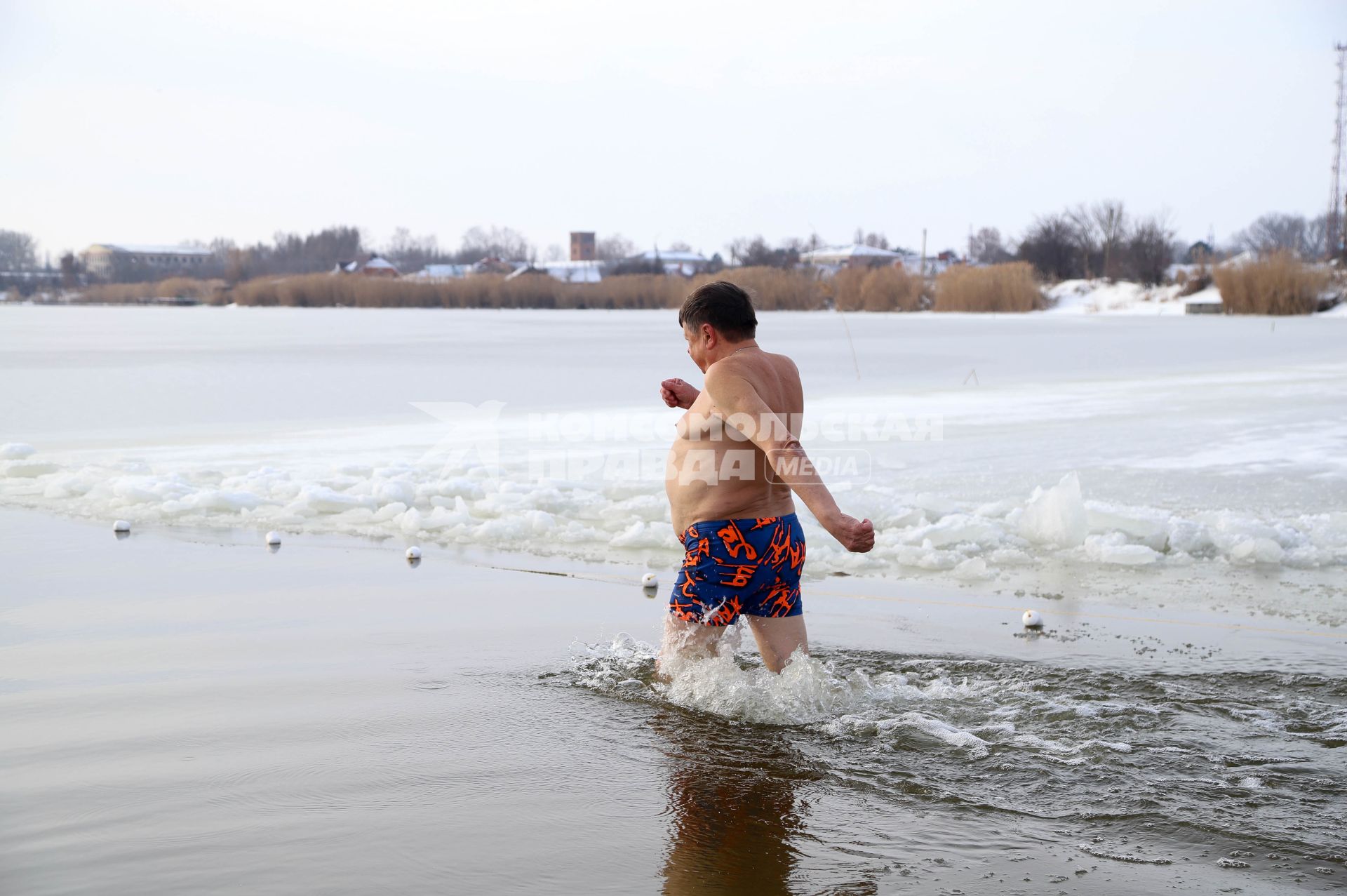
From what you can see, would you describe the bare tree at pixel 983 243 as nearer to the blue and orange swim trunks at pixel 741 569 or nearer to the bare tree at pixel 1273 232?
the bare tree at pixel 1273 232

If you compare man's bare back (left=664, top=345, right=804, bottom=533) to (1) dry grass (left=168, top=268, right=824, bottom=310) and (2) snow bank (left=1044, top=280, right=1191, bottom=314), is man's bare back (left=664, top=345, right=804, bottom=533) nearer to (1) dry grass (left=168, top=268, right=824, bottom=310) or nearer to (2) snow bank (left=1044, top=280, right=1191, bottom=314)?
(2) snow bank (left=1044, top=280, right=1191, bottom=314)

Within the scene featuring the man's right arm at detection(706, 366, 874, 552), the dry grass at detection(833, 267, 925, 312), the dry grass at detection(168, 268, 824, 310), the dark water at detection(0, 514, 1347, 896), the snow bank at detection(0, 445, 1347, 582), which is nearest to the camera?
the dark water at detection(0, 514, 1347, 896)

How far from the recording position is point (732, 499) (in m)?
3.62

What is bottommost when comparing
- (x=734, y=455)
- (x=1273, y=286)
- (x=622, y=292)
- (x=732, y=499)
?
(x=732, y=499)

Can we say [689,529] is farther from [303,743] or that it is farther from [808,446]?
[808,446]

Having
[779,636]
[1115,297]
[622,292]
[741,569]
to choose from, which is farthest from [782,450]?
[622,292]

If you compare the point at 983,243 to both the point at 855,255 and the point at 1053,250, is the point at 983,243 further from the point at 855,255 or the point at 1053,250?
the point at 1053,250

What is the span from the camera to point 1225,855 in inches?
106

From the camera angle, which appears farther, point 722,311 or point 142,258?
point 142,258

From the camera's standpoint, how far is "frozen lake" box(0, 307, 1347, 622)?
6.06 m

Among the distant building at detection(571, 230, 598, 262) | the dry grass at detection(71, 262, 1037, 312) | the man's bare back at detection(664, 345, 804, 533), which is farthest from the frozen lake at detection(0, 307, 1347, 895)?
the distant building at detection(571, 230, 598, 262)

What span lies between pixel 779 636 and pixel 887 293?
3941cm

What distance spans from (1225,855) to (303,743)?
7.91 ft

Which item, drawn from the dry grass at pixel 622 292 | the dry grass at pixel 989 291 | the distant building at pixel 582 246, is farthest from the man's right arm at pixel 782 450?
the distant building at pixel 582 246
